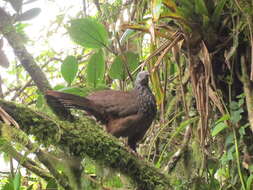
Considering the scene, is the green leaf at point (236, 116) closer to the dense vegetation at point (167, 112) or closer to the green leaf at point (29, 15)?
the dense vegetation at point (167, 112)

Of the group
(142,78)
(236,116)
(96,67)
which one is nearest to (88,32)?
(96,67)

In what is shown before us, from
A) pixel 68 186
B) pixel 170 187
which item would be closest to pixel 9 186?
pixel 68 186

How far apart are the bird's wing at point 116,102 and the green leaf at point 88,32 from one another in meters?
0.27

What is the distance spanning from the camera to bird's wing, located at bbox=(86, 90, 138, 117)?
2008mm

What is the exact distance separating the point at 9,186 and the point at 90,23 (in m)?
0.92

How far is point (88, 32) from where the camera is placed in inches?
76.8

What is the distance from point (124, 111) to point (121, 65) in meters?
0.25

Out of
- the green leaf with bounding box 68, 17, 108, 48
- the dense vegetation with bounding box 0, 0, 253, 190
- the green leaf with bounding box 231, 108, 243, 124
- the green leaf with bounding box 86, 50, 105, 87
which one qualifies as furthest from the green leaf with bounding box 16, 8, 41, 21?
the green leaf with bounding box 231, 108, 243, 124

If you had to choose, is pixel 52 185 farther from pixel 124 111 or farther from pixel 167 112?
pixel 167 112

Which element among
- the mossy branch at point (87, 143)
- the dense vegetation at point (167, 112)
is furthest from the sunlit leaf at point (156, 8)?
the mossy branch at point (87, 143)

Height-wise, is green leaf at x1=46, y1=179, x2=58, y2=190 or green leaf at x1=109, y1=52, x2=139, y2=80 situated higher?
green leaf at x1=109, y1=52, x2=139, y2=80

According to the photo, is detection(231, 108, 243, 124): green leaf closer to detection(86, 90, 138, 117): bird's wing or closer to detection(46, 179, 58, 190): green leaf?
detection(86, 90, 138, 117): bird's wing

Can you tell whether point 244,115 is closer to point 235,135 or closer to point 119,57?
point 235,135

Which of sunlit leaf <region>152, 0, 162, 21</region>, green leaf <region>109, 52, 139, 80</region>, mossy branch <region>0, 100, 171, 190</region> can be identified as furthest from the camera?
green leaf <region>109, 52, 139, 80</region>
